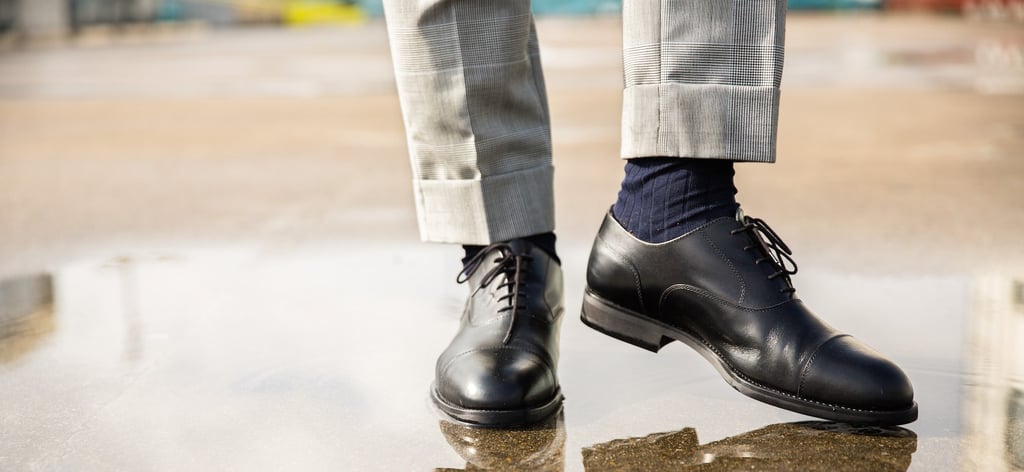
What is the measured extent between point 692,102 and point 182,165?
7.68 ft

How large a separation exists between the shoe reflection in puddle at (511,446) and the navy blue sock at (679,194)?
24 cm

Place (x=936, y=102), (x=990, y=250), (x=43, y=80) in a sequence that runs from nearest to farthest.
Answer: (x=990, y=250)
(x=936, y=102)
(x=43, y=80)

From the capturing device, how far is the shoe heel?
→ 1164 millimetres

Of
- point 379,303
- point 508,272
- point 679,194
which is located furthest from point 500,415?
point 379,303

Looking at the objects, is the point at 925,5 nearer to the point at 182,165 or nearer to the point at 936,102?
the point at 936,102

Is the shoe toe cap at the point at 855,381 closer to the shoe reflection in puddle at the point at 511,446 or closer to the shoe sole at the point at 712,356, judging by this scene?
the shoe sole at the point at 712,356

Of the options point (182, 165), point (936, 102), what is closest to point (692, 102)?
point (182, 165)

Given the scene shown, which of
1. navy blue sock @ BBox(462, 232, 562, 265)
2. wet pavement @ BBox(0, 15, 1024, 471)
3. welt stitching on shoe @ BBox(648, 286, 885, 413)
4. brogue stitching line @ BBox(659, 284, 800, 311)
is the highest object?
navy blue sock @ BBox(462, 232, 562, 265)

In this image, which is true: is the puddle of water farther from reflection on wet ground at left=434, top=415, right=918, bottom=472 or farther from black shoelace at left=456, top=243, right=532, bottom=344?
black shoelace at left=456, top=243, right=532, bottom=344

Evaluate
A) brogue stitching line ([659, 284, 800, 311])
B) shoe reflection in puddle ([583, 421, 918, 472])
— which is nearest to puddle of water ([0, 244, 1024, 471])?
shoe reflection in puddle ([583, 421, 918, 472])

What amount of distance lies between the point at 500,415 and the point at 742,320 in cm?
28

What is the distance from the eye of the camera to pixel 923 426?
3.35 feet

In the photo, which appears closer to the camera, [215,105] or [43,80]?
[215,105]

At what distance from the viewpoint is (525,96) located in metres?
1.21
